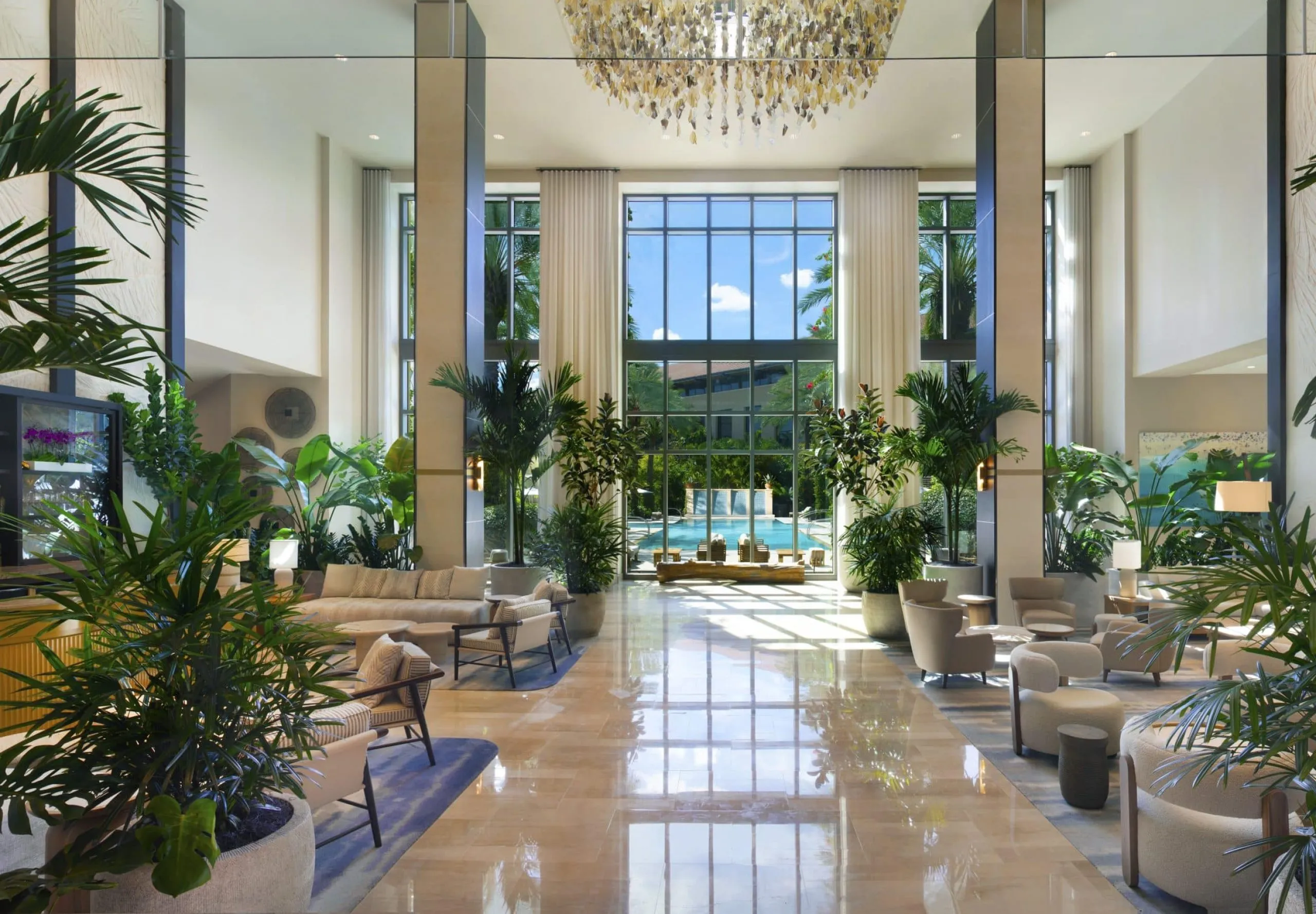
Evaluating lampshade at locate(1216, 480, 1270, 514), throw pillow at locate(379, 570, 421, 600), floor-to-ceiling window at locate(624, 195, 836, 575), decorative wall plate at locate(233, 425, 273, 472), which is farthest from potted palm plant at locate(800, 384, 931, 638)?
decorative wall plate at locate(233, 425, 273, 472)

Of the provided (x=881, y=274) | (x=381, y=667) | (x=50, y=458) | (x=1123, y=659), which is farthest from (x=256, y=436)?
(x=1123, y=659)

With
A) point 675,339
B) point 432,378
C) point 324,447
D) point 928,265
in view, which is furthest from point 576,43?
point 928,265

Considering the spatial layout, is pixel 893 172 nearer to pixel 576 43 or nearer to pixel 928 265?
pixel 928 265

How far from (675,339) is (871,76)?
8765 mm

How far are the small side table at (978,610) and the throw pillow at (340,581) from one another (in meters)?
7.13

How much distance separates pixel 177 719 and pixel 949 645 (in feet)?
20.8

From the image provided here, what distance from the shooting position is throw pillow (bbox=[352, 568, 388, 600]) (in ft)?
31.2

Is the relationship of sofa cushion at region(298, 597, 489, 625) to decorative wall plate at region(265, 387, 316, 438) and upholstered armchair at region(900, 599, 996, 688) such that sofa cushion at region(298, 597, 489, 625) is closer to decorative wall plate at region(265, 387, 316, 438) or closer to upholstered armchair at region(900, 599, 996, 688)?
upholstered armchair at region(900, 599, 996, 688)

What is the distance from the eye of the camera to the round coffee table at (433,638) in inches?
306

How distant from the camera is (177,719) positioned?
2428mm

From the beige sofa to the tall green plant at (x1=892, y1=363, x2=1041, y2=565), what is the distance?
18.4 feet

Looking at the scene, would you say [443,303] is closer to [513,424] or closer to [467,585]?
[513,424]

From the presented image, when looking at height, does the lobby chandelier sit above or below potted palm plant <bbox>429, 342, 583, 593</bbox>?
above

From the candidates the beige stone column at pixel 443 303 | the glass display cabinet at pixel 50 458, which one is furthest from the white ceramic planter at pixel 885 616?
the glass display cabinet at pixel 50 458
